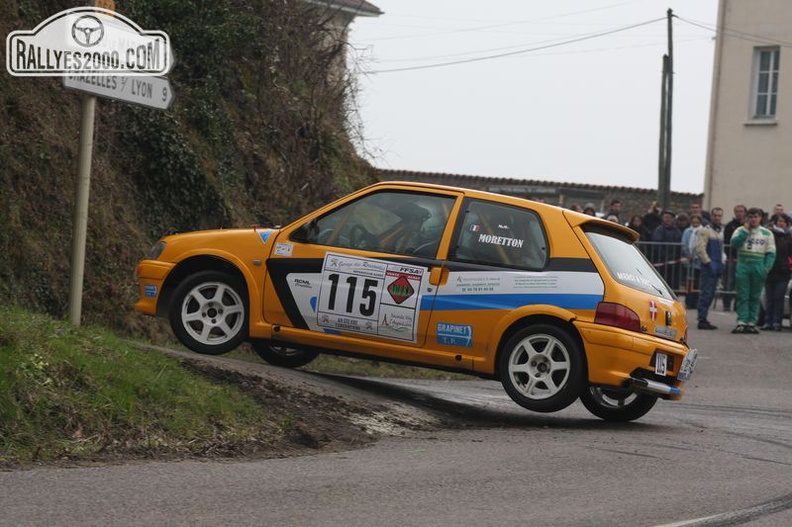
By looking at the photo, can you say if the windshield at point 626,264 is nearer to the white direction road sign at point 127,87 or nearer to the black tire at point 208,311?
the black tire at point 208,311

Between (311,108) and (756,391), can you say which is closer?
(756,391)

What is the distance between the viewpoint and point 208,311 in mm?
11883

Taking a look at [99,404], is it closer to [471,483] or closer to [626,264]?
[471,483]

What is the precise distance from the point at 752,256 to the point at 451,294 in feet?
40.5

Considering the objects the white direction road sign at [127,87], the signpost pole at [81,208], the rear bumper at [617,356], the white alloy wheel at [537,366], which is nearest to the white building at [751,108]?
the rear bumper at [617,356]

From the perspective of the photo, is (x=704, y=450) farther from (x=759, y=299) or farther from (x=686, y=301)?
(x=686, y=301)

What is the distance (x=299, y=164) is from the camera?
70.8ft

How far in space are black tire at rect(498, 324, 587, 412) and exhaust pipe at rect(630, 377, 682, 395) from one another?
0.39 metres

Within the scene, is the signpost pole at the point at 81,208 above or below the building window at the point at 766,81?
below

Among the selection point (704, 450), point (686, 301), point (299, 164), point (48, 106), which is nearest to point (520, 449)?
point (704, 450)

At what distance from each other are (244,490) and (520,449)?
8.58 ft

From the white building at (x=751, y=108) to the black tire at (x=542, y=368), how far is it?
1232 inches

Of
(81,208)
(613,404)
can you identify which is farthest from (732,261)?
(81,208)

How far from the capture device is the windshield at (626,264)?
36.0 ft
